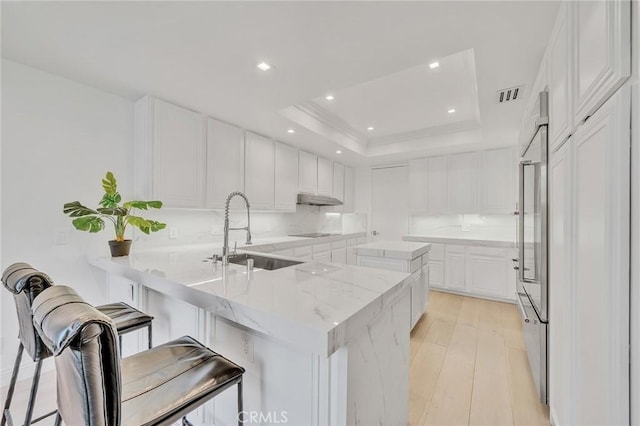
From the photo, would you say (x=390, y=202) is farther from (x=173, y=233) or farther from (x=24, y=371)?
(x=24, y=371)

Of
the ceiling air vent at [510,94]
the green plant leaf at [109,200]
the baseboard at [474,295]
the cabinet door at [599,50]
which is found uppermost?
the ceiling air vent at [510,94]

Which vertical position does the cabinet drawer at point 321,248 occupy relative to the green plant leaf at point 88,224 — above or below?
below

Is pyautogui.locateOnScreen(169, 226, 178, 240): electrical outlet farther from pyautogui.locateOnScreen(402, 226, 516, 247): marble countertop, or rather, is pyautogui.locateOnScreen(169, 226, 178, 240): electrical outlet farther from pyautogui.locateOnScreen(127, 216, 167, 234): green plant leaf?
pyautogui.locateOnScreen(402, 226, 516, 247): marble countertop

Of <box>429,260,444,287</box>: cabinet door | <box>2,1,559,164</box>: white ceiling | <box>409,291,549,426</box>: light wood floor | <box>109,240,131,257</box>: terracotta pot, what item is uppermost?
<box>2,1,559,164</box>: white ceiling

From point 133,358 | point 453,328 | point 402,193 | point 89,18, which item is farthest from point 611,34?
point 402,193

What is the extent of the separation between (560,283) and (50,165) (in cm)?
353

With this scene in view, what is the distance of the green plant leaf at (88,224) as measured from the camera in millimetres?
1865

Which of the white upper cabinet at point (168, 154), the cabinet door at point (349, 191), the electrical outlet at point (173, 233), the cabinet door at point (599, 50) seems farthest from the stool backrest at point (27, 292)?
the cabinet door at point (349, 191)

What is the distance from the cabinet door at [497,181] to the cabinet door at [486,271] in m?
0.71

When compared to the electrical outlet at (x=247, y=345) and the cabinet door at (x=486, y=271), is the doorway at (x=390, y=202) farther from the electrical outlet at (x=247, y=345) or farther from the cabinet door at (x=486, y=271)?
the electrical outlet at (x=247, y=345)

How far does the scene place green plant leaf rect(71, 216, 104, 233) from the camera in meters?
1.87

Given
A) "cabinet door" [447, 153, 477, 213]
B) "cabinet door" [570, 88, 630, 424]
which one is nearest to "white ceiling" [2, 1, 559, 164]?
"cabinet door" [570, 88, 630, 424]

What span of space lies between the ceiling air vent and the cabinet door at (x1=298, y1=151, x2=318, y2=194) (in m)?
2.69

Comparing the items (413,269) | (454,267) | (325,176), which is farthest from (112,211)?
(454,267)
